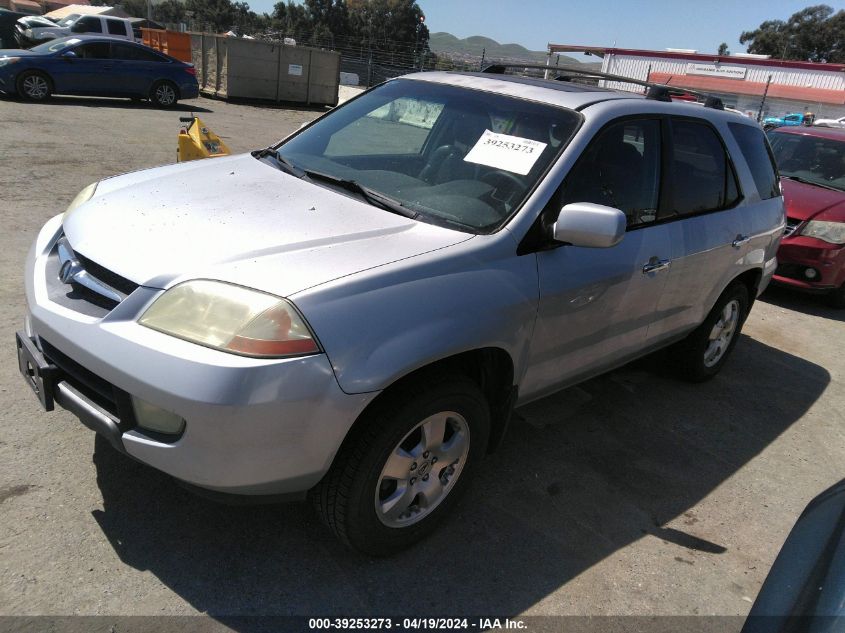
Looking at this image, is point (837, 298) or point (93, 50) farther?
point (93, 50)

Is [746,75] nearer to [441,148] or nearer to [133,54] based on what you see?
[133,54]

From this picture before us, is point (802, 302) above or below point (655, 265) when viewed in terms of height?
below

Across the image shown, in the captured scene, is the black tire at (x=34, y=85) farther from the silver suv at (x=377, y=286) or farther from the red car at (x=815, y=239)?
the red car at (x=815, y=239)

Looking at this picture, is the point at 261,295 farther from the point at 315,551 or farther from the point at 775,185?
the point at 775,185

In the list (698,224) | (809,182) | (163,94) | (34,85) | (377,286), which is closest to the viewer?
(377,286)

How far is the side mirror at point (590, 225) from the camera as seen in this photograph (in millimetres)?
2668

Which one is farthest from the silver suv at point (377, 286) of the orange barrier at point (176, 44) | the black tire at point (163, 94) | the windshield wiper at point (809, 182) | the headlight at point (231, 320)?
the orange barrier at point (176, 44)

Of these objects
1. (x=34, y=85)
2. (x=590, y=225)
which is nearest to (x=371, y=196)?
(x=590, y=225)

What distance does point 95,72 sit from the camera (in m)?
15.0

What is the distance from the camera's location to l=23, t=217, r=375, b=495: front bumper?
6.71 feet

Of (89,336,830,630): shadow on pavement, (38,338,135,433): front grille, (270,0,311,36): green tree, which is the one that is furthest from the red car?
(270,0,311,36): green tree

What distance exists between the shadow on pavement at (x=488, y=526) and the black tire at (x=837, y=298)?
3830 mm

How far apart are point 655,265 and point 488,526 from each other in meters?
1.61

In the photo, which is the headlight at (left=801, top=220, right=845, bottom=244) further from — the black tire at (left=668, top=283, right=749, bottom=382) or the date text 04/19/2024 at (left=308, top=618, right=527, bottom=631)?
the date text 04/19/2024 at (left=308, top=618, right=527, bottom=631)
